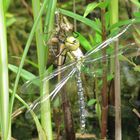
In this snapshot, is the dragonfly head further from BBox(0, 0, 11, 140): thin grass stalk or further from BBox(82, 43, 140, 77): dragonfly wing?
BBox(0, 0, 11, 140): thin grass stalk

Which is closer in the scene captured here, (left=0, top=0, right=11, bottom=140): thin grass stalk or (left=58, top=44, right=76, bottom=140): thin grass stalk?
(left=0, top=0, right=11, bottom=140): thin grass stalk

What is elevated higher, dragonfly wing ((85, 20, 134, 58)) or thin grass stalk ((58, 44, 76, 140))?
dragonfly wing ((85, 20, 134, 58))

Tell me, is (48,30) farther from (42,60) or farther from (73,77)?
(73,77)

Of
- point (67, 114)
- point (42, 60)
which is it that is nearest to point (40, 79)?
point (42, 60)

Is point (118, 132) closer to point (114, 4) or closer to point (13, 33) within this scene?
point (114, 4)

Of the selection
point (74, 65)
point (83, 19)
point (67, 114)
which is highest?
point (83, 19)

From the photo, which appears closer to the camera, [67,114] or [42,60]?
[42,60]

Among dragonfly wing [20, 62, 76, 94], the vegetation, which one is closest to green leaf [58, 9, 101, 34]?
the vegetation

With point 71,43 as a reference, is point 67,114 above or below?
below

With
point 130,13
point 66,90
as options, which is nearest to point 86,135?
point 66,90

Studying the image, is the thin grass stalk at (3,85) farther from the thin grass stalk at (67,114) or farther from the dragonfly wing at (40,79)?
the thin grass stalk at (67,114)
